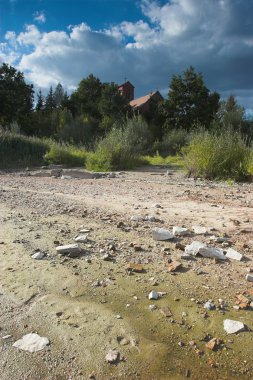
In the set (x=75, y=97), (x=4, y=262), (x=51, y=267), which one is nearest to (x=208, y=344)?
(x=51, y=267)

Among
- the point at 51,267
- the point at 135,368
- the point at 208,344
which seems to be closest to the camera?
the point at 135,368

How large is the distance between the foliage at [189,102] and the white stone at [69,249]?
25840mm

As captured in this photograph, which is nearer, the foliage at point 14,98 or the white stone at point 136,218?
the white stone at point 136,218

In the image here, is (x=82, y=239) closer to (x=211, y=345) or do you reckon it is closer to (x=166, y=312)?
(x=166, y=312)

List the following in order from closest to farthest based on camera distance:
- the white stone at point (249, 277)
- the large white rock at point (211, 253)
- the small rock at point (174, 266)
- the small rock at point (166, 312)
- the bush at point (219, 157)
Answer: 1. the small rock at point (166, 312)
2. the white stone at point (249, 277)
3. the small rock at point (174, 266)
4. the large white rock at point (211, 253)
5. the bush at point (219, 157)

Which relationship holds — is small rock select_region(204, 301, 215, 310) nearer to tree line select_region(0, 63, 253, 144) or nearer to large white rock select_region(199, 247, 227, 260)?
large white rock select_region(199, 247, 227, 260)

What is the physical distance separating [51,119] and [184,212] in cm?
2973

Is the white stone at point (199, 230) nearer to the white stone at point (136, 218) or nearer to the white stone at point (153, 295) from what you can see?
the white stone at point (136, 218)

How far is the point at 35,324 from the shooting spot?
6.79ft

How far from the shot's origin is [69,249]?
9.64 ft

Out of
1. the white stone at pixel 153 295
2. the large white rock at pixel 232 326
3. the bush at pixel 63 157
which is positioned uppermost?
the bush at pixel 63 157

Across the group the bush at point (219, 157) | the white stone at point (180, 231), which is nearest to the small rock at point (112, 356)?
the white stone at point (180, 231)

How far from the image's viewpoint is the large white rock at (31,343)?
187cm

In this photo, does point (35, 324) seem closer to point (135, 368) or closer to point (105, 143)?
point (135, 368)
